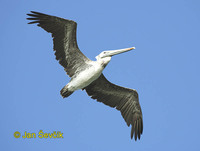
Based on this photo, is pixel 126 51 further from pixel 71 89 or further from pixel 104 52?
pixel 71 89

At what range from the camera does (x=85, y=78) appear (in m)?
16.1

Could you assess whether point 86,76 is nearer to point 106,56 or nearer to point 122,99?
point 106,56

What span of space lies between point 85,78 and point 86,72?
271mm

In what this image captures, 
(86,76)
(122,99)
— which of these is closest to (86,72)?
(86,76)

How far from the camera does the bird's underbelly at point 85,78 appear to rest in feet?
52.4

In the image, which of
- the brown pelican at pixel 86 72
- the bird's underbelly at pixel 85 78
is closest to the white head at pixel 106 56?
the brown pelican at pixel 86 72

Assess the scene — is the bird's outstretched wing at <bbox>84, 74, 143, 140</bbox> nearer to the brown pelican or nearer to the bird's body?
the brown pelican

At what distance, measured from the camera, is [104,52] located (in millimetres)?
16391

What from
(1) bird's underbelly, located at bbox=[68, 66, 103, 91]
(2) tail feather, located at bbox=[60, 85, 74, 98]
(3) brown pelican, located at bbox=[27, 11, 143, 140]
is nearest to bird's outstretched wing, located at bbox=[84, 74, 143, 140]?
(3) brown pelican, located at bbox=[27, 11, 143, 140]

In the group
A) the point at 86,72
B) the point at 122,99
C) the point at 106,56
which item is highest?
the point at 106,56

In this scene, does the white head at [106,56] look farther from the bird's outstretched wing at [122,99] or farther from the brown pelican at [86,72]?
the bird's outstretched wing at [122,99]

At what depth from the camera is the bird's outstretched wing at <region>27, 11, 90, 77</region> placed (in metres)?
15.6

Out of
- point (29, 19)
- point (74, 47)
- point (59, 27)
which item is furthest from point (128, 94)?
point (29, 19)

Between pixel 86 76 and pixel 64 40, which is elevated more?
pixel 64 40
